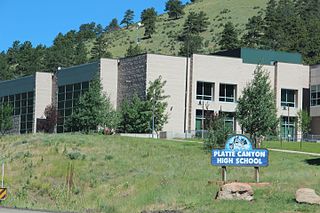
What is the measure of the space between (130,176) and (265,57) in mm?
49453

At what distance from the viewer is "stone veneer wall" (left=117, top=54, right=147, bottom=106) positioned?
74.4m

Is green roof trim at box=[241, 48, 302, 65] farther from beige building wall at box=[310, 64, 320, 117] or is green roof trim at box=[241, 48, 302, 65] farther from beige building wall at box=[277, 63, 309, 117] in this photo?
beige building wall at box=[310, 64, 320, 117]

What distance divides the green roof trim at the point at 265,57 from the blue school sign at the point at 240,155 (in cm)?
5060

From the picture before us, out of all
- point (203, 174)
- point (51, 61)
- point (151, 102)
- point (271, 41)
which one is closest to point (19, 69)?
point (51, 61)

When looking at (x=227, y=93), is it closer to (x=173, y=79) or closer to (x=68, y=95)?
(x=173, y=79)

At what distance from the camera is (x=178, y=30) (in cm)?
16812

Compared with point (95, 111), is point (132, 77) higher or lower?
higher

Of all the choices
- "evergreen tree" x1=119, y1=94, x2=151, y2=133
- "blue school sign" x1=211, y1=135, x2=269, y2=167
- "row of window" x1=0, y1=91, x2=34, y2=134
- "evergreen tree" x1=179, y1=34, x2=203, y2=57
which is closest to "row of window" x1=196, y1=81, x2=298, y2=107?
"evergreen tree" x1=119, y1=94, x2=151, y2=133

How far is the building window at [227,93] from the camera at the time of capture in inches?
3024

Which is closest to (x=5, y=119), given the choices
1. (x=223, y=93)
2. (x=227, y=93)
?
(x=223, y=93)

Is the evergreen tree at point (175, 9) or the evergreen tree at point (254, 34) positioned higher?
the evergreen tree at point (175, 9)

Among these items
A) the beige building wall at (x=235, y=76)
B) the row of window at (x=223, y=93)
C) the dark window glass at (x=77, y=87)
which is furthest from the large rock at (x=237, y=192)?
the dark window glass at (x=77, y=87)

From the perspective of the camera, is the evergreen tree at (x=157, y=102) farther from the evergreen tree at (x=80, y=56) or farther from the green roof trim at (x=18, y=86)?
the evergreen tree at (x=80, y=56)

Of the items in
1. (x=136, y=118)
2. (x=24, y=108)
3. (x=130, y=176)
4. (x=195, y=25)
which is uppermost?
(x=195, y=25)
